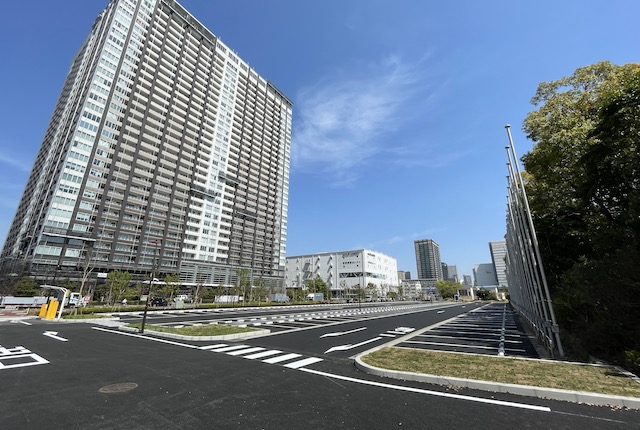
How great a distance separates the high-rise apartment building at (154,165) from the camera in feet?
197

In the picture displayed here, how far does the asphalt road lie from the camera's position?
5.07 m

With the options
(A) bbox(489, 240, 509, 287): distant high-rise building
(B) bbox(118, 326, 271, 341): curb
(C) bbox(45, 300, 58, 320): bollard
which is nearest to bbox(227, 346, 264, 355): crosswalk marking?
(B) bbox(118, 326, 271, 341): curb

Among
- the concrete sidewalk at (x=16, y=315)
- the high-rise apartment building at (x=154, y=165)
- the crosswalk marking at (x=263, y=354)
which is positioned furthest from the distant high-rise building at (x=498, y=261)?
the concrete sidewalk at (x=16, y=315)

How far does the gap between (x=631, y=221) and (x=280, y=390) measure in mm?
12191

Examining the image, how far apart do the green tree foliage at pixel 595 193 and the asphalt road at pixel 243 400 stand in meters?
6.18

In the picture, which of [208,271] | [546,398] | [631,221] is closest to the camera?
[546,398]

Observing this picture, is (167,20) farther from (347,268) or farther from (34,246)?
(347,268)

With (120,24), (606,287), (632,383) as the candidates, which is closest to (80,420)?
(632,383)

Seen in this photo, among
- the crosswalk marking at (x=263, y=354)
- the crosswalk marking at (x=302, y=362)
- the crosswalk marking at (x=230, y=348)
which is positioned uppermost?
the crosswalk marking at (x=302, y=362)

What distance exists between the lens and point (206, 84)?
8938cm

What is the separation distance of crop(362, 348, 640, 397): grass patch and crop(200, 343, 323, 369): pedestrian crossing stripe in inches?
88.3

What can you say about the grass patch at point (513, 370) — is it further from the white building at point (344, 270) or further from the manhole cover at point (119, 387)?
the white building at point (344, 270)

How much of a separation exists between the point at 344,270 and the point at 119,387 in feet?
400

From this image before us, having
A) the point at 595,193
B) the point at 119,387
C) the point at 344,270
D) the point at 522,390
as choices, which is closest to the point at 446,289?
the point at 344,270
